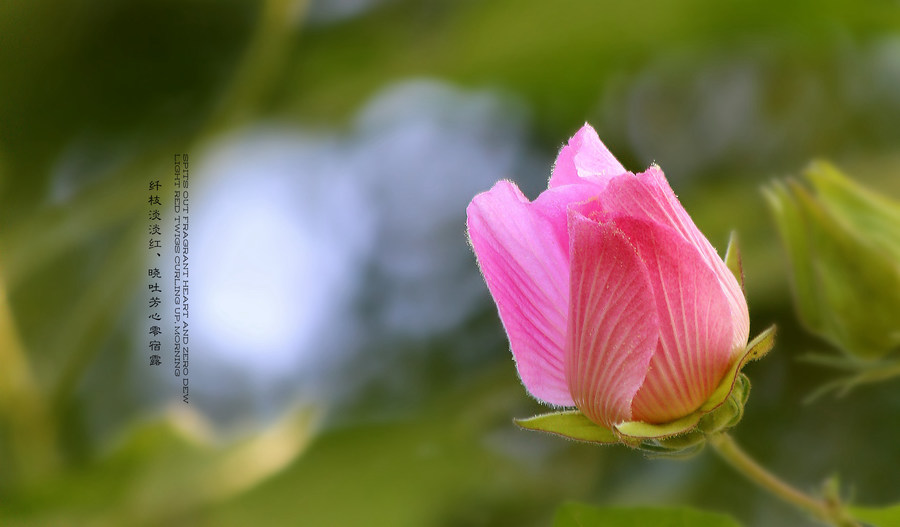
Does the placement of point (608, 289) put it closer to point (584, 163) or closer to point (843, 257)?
point (584, 163)

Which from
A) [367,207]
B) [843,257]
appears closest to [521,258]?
[843,257]

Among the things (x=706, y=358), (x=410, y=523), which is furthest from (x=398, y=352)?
(x=706, y=358)

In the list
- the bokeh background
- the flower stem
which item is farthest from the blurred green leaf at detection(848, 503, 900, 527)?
the bokeh background

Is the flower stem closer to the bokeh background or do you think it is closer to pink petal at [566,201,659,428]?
pink petal at [566,201,659,428]

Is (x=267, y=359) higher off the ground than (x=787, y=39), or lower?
lower

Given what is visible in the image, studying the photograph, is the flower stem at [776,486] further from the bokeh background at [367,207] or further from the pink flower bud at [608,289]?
the bokeh background at [367,207]

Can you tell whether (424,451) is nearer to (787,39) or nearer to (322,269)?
(322,269)

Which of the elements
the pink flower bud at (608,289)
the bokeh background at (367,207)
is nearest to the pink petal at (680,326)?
the pink flower bud at (608,289)
